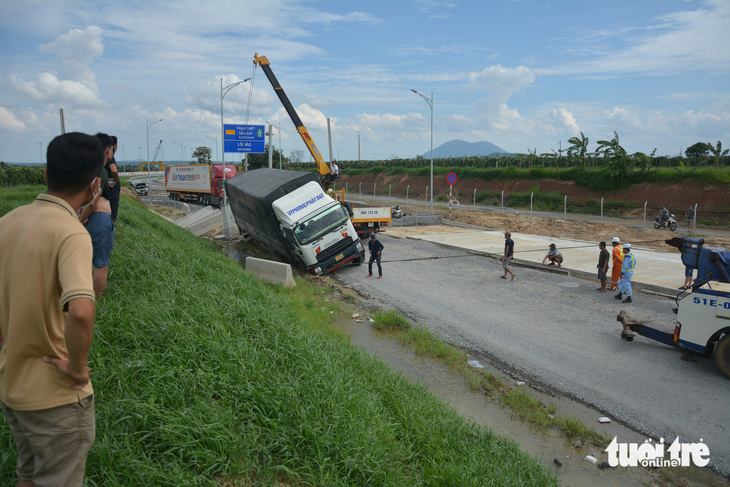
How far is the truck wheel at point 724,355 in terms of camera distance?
7.15 meters

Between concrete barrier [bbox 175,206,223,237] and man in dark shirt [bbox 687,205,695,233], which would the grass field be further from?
man in dark shirt [bbox 687,205,695,233]

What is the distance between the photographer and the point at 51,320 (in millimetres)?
2217

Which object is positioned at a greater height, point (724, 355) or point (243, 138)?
point (243, 138)

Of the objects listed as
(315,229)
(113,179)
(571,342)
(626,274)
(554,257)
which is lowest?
(571,342)

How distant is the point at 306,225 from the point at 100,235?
384 inches

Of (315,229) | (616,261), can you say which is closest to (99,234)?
(315,229)

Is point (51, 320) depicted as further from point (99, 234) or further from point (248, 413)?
point (99, 234)

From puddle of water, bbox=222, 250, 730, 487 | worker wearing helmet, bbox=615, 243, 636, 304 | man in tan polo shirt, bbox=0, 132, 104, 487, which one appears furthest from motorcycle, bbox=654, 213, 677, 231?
man in tan polo shirt, bbox=0, 132, 104, 487

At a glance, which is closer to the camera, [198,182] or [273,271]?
[273,271]

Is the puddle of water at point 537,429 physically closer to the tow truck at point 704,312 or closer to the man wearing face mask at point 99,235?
the tow truck at point 704,312

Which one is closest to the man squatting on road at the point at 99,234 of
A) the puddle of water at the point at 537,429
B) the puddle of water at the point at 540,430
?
the puddle of water at the point at 537,429

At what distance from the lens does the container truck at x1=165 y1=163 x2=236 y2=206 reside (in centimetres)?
4047

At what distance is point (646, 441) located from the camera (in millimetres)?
5664

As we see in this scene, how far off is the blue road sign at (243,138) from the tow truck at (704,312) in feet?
109
